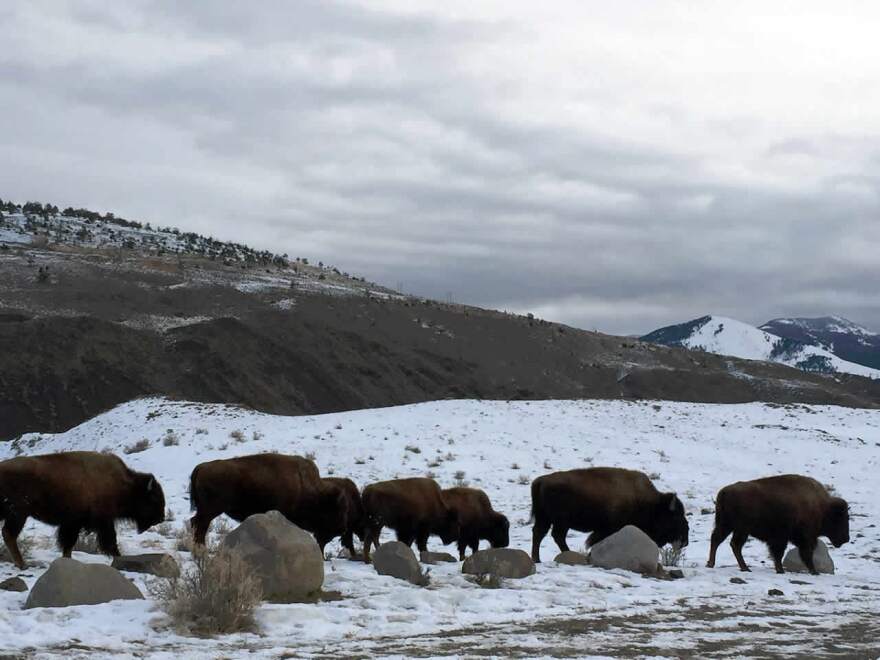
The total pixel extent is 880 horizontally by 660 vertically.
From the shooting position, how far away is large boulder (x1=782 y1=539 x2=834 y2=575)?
604 inches

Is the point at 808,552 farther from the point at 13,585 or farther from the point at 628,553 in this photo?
the point at 13,585

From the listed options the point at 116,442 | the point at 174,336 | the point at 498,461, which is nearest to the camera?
the point at 498,461

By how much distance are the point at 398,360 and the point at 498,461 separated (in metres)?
34.3

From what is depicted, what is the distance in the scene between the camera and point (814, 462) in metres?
30.3

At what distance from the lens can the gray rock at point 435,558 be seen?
542 inches

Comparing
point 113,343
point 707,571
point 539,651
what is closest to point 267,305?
point 113,343

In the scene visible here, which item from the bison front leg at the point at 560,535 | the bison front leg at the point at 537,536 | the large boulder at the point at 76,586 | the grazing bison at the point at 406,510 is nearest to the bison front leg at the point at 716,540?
the bison front leg at the point at 560,535

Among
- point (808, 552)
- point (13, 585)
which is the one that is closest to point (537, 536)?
point (808, 552)

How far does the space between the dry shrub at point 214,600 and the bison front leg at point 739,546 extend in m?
8.85

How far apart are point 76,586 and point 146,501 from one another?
9.84 feet

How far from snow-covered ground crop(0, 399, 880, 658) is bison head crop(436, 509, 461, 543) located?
1.85 metres

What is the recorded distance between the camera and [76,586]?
9031 millimetres

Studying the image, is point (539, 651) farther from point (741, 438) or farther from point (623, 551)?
point (741, 438)

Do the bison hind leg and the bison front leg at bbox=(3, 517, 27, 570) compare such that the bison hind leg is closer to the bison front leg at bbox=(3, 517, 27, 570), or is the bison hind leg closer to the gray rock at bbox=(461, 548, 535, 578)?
the bison front leg at bbox=(3, 517, 27, 570)
